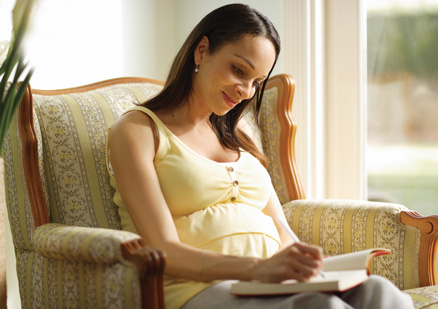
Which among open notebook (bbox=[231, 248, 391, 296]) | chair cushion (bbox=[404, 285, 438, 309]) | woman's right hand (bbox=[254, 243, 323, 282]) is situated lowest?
chair cushion (bbox=[404, 285, 438, 309])

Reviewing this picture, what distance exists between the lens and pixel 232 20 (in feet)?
5.08

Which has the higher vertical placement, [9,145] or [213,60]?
[213,60]

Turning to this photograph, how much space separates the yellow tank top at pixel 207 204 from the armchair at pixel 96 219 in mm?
178

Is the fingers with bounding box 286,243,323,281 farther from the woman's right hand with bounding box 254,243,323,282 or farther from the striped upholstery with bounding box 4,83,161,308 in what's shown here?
the striped upholstery with bounding box 4,83,161,308

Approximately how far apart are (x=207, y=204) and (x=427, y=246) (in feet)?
2.25

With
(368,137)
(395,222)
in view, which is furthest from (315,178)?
(395,222)

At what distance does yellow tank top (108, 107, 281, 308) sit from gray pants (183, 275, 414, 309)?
0.12 metres

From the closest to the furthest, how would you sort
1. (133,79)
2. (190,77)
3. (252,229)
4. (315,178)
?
(252,229), (190,77), (133,79), (315,178)

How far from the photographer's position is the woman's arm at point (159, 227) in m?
1.18

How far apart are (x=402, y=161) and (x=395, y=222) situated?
84 centimetres

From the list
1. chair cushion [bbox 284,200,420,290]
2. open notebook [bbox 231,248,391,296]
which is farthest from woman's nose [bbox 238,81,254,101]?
chair cushion [bbox 284,200,420,290]

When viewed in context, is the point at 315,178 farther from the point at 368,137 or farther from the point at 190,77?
the point at 190,77

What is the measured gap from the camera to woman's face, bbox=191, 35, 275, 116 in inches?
60.0

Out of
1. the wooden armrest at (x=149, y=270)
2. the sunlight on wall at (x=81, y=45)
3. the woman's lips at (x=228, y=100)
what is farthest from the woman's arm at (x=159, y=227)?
the sunlight on wall at (x=81, y=45)
